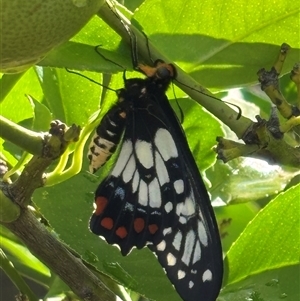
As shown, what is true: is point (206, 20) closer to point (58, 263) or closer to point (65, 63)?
point (65, 63)

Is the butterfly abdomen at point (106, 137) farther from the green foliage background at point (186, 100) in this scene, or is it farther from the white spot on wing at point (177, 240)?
the white spot on wing at point (177, 240)

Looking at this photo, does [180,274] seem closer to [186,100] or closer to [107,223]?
[107,223]

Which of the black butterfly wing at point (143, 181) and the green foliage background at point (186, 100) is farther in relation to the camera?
the black butterfly wing at point (143, 181)

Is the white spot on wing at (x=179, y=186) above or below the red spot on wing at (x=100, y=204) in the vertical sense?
above

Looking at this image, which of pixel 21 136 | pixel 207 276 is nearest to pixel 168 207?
pixel 207 276

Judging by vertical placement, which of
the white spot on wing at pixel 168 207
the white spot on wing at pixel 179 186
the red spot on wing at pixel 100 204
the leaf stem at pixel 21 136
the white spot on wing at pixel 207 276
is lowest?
the leaf stem at pixel 21 136

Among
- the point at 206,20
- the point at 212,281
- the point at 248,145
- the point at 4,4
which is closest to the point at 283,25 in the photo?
the point at 206,20

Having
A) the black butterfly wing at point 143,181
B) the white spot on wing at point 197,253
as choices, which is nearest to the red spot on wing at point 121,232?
the black butterfly wing at point 143,181

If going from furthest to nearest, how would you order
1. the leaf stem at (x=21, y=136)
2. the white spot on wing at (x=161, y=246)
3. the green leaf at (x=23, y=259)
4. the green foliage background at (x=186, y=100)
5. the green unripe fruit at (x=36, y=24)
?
the green leaf at (x=23, y=259) < the white spot on wing at (x=161, y=246) < the green foliage background at (x=186, y=100) < the leaf stem at (x=21, y=136) < the green unripe fruit at (x=36, y=24)
